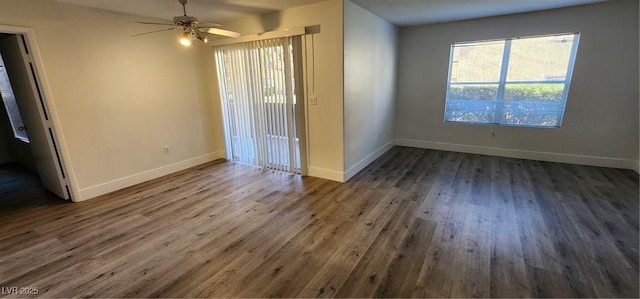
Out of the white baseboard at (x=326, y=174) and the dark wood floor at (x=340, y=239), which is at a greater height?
the white baseboard at (x=326, y=174)

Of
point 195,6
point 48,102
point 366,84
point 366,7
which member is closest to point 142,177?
point 48,102

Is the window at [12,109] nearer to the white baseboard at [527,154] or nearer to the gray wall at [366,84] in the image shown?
the gray wall at [366,84]

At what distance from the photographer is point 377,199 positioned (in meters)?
3.39

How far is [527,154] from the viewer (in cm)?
487

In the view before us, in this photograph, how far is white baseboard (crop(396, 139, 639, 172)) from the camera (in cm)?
427

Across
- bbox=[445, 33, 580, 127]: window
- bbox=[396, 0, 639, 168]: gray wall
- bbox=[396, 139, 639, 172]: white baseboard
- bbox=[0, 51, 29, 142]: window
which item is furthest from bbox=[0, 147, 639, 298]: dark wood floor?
bbox=[0, 51, 29, 142]: window


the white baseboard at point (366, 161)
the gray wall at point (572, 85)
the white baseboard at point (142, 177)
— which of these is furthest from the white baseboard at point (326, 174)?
the gray wall at point (572, 85)

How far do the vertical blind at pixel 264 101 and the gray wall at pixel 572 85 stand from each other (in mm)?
2867

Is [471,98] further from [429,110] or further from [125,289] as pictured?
[125,289]

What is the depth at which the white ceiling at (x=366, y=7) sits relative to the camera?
11.1 ft

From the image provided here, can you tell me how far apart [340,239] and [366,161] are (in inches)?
90.4

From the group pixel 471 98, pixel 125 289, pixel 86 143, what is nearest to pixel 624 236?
pixel 471 98

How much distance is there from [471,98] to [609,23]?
2.03 meters

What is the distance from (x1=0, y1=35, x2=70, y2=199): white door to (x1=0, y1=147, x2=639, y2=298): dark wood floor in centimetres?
38
